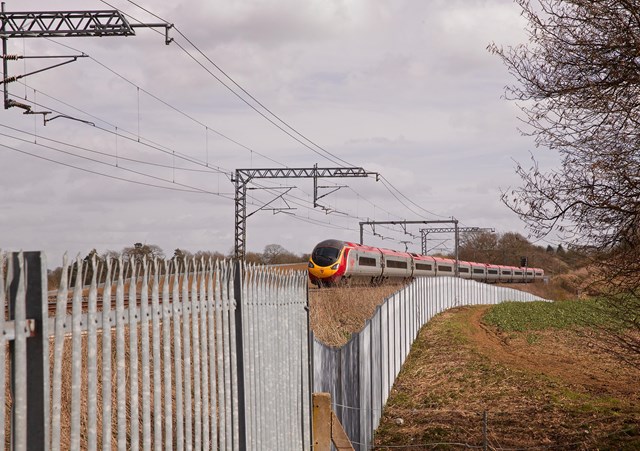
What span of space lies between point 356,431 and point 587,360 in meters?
10.7

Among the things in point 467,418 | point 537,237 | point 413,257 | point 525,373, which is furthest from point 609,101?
point 413,257

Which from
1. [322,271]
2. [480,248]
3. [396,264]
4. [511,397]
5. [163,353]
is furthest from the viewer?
[480,248]

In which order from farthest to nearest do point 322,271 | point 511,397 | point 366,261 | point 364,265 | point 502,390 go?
1. point 366,261
2. point 364,265
3. point 322,271
4. point 502,390
5. point 511,397

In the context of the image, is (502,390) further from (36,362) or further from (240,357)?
(36,362)

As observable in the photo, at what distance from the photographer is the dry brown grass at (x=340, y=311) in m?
21.0

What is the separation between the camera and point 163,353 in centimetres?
438

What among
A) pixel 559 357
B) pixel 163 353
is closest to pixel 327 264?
pixel 559 357

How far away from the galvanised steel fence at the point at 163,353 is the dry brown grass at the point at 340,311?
12.5 metres

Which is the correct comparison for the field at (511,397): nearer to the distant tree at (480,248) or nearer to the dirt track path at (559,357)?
the dirt track path at (559,357)

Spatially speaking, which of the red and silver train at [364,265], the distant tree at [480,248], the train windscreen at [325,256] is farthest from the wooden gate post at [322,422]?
the distant tree at [480,248]

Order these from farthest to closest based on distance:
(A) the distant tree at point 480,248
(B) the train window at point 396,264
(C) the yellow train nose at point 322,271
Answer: (A) the distant tree at point 480,248 < (B) the train window at point 396,264 < (C) the yellow train nose at point 322,271

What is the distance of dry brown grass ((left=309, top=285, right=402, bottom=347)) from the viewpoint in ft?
69.0

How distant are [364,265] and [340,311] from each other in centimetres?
1310

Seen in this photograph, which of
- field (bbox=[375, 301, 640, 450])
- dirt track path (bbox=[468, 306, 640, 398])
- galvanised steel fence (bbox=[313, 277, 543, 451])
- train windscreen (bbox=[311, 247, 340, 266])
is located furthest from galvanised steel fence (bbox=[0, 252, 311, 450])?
train windscreen (bbox=[311, 247, 340, 266])
